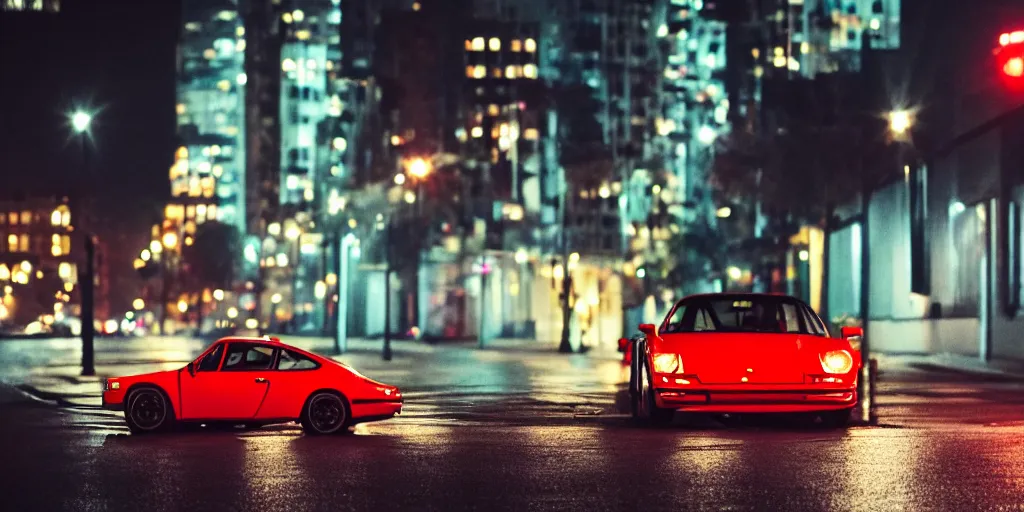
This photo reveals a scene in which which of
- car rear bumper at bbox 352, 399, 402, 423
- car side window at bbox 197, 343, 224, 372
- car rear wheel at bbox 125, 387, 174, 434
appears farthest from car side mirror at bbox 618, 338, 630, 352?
car rear wheel at bbox 125, 387, 174, 434

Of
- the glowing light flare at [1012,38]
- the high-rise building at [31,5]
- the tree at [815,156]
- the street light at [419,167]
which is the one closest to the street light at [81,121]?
the street light at [419,167]

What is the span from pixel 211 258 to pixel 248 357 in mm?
158272

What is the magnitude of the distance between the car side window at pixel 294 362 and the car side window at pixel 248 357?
0.51 ft

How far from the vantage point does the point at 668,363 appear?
58.6ft

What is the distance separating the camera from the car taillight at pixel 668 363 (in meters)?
17.8

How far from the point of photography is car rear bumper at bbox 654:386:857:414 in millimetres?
17609

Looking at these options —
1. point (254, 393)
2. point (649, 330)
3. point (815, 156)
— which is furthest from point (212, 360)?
point (815, 156)

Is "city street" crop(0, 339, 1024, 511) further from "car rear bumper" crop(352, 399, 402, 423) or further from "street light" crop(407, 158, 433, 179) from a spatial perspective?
"street light" crop(407, 158, 433, 179)

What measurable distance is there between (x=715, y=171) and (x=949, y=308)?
39.3 ft

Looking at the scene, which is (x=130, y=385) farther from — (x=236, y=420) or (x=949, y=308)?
(x=949, y=308)

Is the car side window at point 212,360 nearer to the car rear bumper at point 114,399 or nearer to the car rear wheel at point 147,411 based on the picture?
the car rear wheel at point 147,411

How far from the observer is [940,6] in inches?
2699

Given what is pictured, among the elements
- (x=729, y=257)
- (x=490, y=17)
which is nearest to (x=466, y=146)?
(x=490, y=17)

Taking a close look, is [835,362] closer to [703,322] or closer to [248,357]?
[703,322]
